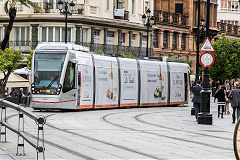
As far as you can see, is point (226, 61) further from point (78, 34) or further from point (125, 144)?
point (125, 144)

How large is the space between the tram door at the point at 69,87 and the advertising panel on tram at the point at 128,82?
5212 millimetres

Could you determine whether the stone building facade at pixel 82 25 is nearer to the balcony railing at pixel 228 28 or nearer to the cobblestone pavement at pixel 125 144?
the balcony railing at pixel 228 28

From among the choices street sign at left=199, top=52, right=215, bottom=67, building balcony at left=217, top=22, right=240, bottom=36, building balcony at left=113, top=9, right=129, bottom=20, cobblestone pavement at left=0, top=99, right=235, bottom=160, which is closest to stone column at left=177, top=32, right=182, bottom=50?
building balcony at left=217, top=22, right=240, bottom=36

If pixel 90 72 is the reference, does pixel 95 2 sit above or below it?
above

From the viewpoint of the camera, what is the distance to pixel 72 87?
26875 millimetres

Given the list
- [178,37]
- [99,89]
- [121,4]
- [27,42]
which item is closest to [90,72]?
[99,89]

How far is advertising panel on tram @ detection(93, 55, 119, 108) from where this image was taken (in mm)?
29375

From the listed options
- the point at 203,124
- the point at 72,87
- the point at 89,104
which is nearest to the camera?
the point at 203,124

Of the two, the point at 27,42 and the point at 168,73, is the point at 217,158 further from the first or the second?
A: the point at 27,42

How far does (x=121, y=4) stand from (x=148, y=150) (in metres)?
47.5

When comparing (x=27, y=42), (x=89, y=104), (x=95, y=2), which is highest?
(x=95, y=2)

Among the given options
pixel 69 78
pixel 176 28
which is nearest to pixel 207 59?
pixel 69 78

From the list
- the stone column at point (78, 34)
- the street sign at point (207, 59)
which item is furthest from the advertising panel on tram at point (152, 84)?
the stone column at point (78, 34)

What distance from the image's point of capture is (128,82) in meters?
32.5
